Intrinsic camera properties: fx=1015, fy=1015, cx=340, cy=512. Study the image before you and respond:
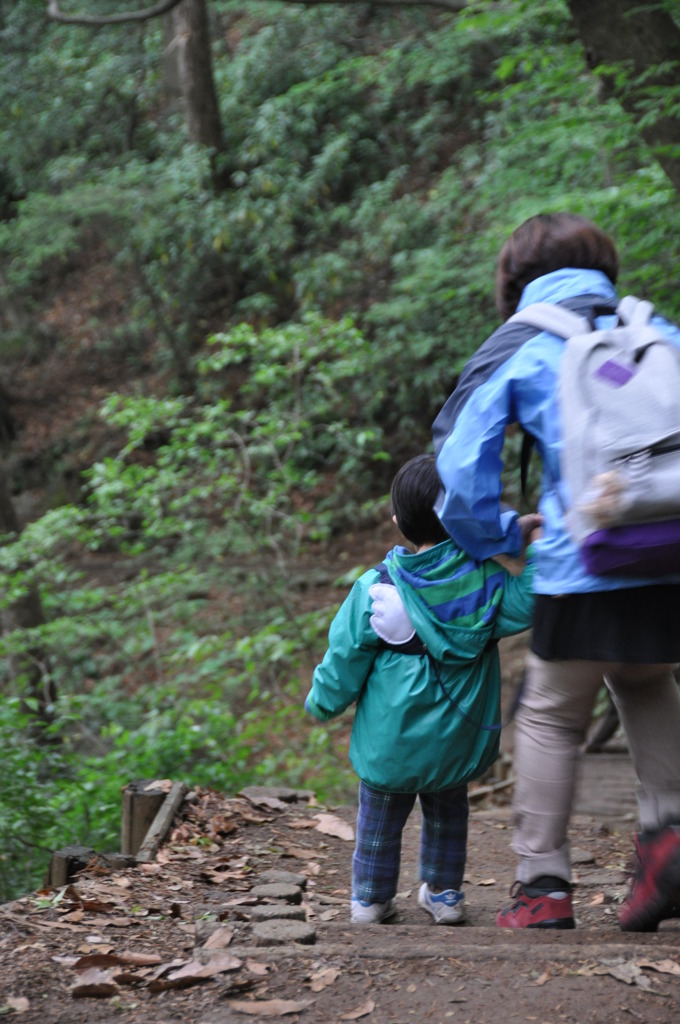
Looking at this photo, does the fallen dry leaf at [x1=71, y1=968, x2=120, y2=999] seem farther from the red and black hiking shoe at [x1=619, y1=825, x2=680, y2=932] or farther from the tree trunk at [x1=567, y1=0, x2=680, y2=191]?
the tree trunk at [x1=567, y1=0, x2=680, y2=191]

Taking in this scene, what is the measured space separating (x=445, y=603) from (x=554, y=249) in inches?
41.9

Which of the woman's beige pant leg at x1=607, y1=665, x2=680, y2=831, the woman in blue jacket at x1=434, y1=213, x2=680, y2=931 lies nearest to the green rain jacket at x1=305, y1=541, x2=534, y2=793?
the woman in blue jacket at x1=434, y1=213, x2=680, y2=931

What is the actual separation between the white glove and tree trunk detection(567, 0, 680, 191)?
3.14 metres

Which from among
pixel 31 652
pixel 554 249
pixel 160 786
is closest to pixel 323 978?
pixel 554 249

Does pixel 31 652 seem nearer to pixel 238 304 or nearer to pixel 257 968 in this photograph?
pixel 257 968

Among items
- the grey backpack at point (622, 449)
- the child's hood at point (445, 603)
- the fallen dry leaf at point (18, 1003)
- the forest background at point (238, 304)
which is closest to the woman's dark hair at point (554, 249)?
the grey backpack at point (622, 449)

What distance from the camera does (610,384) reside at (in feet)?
8.16

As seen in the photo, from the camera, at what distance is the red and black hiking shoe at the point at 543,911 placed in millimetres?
2926

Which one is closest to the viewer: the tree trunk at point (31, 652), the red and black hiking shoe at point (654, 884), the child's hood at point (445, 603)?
the red and black hiking shoe at point (654, 884)

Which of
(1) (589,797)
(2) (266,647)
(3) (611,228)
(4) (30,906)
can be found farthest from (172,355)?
(4) (30,906)

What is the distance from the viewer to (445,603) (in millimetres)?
3014

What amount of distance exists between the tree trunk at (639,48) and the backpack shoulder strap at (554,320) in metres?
2.76

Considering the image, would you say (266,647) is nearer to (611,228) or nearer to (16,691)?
(16,691)

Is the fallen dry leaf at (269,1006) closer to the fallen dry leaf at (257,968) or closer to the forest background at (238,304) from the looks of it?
the fallen dry leaf at (257,968)
